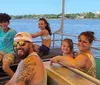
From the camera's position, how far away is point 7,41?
275 centimetres

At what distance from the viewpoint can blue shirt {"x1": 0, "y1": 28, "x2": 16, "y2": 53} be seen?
2.71 meters

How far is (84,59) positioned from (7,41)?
4.41ft

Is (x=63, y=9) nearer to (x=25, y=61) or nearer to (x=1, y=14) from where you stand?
(x=1, y=14)

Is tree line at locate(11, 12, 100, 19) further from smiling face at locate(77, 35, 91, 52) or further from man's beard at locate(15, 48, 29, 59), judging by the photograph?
man's beard at locate(15, 48, 29, 59)

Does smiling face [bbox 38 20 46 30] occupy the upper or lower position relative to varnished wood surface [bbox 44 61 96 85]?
upper

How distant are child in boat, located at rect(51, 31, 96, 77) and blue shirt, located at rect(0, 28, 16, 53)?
107 centimetres

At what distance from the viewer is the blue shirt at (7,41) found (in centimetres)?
271

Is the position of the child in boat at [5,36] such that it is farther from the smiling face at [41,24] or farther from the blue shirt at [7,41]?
the smiling face at [41,24]

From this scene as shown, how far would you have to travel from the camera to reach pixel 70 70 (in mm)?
1627

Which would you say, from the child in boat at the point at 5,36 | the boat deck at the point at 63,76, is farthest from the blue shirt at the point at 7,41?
→ the boat deck at the point at 63,76


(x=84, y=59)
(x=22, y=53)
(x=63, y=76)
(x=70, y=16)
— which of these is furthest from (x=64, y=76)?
(x=70, y=16)

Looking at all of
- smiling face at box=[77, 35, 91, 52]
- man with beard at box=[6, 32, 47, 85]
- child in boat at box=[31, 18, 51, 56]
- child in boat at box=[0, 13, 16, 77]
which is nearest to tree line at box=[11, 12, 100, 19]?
child in boat at box=[31, 18, 51, 56]

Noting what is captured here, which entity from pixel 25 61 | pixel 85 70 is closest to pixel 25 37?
pixel 25 61

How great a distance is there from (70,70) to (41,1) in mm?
3073
